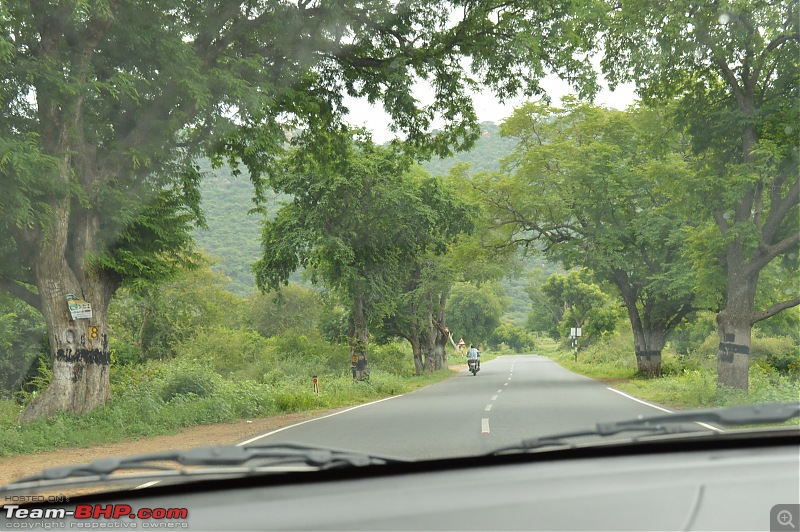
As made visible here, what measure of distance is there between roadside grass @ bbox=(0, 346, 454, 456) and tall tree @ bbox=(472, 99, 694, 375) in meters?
9.37

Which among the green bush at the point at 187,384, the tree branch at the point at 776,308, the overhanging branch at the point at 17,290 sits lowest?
the green bush at the point at 187,384

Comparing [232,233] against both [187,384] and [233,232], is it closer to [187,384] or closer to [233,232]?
[233,232]

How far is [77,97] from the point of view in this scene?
12.6m

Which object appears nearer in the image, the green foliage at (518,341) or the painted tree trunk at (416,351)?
the painted tree trunk at (416,351)

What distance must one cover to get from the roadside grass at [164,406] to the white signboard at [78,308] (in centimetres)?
192

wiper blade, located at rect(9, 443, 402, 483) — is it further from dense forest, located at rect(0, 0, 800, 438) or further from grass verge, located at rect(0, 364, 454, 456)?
grass verge, located at rect(0, 364, 454, 456)

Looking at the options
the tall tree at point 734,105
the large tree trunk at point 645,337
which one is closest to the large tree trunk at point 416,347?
the large tree trunk at point 645,337

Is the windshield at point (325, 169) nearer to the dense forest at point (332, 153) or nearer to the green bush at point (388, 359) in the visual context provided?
the dense forest at point (332, 153)

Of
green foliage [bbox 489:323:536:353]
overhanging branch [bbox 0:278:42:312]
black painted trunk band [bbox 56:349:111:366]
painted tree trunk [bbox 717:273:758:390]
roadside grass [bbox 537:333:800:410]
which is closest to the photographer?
black painted trunk band [bbox 56:349:111:366]

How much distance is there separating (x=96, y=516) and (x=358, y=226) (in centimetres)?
2508

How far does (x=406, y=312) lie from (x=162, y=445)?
30.5 meters

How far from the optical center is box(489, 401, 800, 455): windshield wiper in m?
2.69

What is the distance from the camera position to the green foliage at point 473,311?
81.4 meters

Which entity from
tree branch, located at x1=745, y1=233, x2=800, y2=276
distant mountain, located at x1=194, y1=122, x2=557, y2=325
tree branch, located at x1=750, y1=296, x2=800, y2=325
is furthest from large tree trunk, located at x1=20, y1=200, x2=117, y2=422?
distant mountain, located at x1=194, y1=122, x2=557, y2=325
